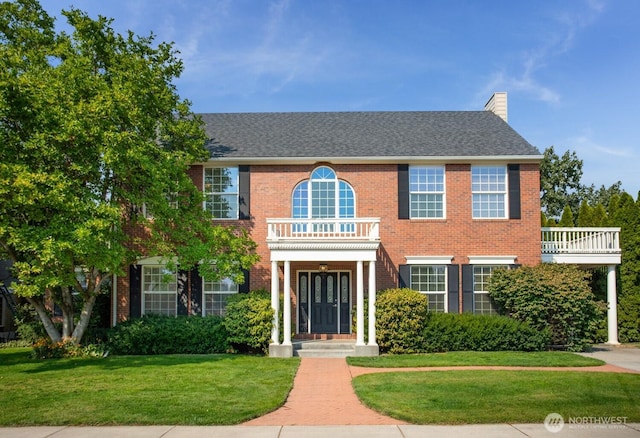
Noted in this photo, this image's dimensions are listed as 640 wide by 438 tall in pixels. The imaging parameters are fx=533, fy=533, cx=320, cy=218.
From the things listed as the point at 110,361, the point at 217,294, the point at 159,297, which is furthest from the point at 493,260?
the point at 110,361

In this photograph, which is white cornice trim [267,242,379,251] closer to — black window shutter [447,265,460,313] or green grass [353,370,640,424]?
black window shutter [447,265,460,313]

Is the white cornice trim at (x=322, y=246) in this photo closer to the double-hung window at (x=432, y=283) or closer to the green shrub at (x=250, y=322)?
the green shrub at (x=250, y=322)

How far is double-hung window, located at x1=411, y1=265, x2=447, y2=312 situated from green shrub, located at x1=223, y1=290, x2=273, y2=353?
5348 mm

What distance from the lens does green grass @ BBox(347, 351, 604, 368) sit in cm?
1442

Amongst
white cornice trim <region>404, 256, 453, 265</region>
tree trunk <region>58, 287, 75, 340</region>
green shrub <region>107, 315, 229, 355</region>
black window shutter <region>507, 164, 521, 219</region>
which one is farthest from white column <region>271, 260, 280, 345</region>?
black window shutter <region>507, 164, 521, 219</region>

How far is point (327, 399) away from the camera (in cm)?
1067

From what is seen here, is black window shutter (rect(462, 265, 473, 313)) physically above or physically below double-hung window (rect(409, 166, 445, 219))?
below

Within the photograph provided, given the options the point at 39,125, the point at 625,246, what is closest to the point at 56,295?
the point at 39,125

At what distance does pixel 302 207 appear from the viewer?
1917 cm

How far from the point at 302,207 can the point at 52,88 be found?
8787 millimetres

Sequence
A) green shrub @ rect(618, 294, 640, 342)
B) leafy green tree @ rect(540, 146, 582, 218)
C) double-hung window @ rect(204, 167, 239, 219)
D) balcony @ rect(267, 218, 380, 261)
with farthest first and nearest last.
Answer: leafy green tree @ rect(540, 146, 582, 218), green shrub @ rect(618, 294, 640, 342), double-hung window @ rect(204, 167, 239, 219), balcony @ rect(267, 218, 380, 261)

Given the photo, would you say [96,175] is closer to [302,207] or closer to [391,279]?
[302,207]

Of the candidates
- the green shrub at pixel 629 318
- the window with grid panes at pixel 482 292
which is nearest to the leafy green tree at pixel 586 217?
the green shrub at pixel 629 318

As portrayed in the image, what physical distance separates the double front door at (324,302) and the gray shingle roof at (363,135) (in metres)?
4.35
